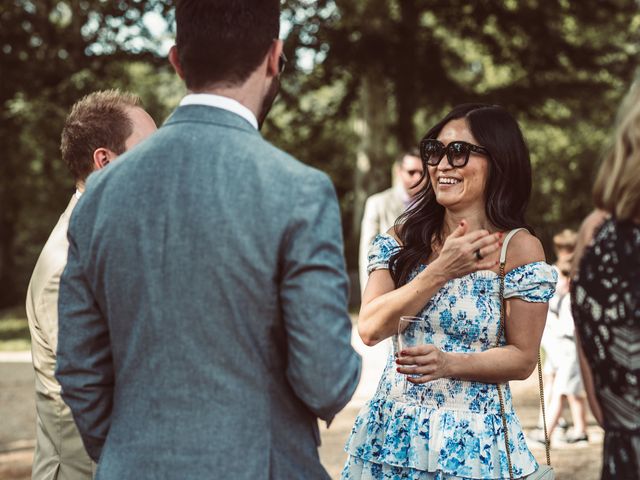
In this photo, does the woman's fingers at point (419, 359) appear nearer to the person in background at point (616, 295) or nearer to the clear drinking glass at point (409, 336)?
the clear drinking glass at point (409, 336)

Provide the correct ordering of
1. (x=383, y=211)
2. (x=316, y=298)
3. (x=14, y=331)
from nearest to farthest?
1. (x=316, y=298)
2. (x=383, y=211)
3. (x=14, y=331)

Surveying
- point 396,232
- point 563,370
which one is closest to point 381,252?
point 396,232

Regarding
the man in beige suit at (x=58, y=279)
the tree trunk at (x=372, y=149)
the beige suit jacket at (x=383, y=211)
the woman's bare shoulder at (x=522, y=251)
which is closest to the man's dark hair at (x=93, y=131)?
the man in beige suit at (x=58, y=279)

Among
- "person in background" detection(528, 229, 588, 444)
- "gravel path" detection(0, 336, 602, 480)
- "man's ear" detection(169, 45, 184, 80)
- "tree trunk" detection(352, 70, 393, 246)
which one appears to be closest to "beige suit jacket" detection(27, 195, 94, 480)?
"man's ear" detection(169, 45, 184, 80)

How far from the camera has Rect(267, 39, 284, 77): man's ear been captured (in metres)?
2.37

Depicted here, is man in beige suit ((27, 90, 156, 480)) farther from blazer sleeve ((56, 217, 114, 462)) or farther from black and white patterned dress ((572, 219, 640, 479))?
black and white patterned dress ((572, 219, 640, 479))

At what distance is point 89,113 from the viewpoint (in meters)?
3.44

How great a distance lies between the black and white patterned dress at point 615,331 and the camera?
2271mm

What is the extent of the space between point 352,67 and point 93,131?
17.1 m

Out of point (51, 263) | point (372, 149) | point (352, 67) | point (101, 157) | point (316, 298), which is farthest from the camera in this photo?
point (372, 149)

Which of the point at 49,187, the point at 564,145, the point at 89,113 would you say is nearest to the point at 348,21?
the point at 49,187

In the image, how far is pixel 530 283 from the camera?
10.2 feet

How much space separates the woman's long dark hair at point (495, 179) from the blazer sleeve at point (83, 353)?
128 centimetres

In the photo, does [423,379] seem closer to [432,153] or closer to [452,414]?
[452,414]
